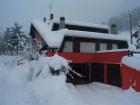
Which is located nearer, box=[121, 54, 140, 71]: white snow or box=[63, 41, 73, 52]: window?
box=[121, 54, 140, 71]: white snow

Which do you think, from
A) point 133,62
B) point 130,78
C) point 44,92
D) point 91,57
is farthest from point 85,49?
point 44,92

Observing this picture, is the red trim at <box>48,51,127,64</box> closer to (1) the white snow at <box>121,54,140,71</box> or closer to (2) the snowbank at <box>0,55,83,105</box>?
(1) the white snow at <box>121,54,140,71</box>

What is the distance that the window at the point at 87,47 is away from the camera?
23197 millimetres

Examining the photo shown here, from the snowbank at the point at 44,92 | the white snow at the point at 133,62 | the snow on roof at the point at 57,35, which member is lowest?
the snowbank at the point at 44,92

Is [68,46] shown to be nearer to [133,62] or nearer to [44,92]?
[133,62]

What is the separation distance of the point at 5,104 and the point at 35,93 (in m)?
1.87

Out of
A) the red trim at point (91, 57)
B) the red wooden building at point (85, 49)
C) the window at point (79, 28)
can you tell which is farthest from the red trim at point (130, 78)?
the window at point (79, 28)

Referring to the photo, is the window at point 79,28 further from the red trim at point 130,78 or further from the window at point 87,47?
the red trim at point 130,78

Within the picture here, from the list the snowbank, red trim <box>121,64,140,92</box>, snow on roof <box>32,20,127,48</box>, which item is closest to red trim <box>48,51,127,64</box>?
snow on roof <box>32,20,127,48</box>

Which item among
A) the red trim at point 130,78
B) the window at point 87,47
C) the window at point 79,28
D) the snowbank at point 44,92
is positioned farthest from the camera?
the window at point 79,28

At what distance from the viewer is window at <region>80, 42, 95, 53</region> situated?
2320cm

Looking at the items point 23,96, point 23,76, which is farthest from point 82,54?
point 23,96

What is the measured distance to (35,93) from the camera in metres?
11.6

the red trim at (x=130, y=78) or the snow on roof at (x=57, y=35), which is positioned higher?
the snow on roof at (x=57, y=35)
